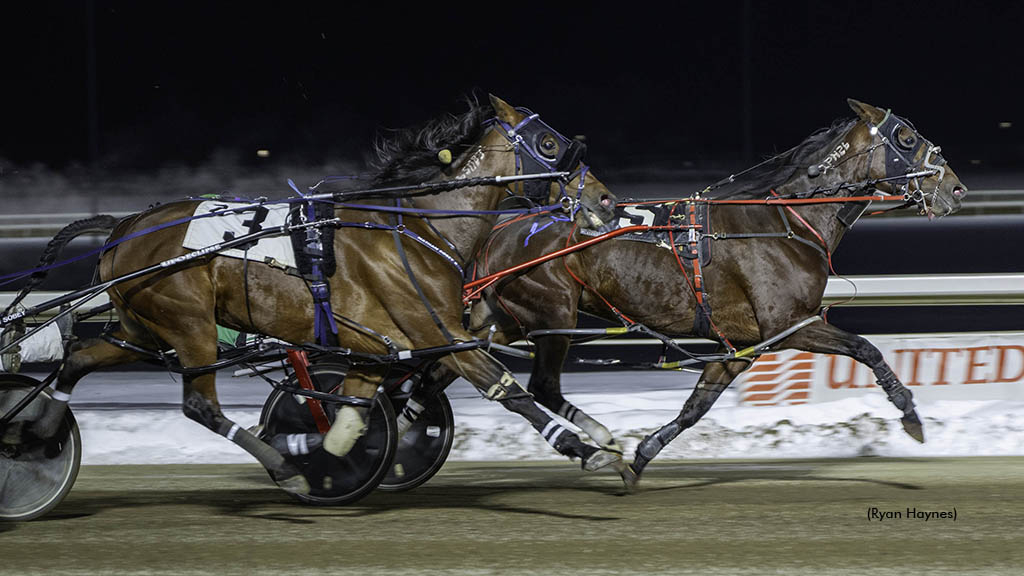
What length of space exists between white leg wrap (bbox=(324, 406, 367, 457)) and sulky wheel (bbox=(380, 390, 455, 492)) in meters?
0.64

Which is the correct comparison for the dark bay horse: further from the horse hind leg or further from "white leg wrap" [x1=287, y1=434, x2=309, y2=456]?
the horse hind leg

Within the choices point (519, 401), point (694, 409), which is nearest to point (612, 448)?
point (519, 401)

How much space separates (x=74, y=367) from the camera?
16.4 feet

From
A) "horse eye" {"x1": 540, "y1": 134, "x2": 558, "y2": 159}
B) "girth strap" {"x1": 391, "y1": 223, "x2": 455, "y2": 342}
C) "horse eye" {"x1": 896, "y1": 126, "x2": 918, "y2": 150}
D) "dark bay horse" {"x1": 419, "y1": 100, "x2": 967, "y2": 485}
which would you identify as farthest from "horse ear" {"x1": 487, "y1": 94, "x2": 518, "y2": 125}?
"horse eye" {"x1": 896, "y1": 126, "x2": 918, "y2": 150}

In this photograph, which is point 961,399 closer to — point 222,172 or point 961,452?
point 961,452

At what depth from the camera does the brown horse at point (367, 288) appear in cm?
470

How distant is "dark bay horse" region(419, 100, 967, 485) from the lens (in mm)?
5426

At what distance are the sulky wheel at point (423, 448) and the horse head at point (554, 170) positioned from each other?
1.17 metres

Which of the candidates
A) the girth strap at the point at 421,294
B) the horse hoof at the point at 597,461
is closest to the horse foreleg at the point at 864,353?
the horse hoof at the point at 597,461

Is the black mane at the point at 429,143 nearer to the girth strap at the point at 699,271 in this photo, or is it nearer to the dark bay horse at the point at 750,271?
the dark bay horse at the point at 750,271

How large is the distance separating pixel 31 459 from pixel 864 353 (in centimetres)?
375

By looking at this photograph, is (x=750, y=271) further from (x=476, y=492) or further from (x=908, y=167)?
(x=476, y=492)

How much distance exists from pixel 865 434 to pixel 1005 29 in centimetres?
478

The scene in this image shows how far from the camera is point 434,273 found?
474cm
